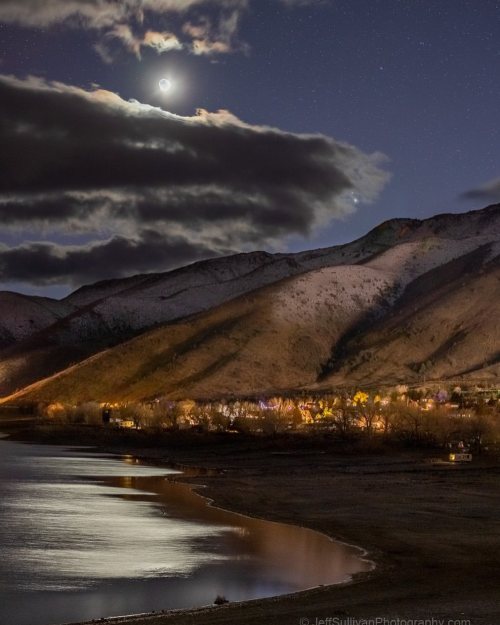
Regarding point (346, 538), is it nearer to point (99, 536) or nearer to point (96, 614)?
point (99, 536)

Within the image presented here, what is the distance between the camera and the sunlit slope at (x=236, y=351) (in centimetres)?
16450

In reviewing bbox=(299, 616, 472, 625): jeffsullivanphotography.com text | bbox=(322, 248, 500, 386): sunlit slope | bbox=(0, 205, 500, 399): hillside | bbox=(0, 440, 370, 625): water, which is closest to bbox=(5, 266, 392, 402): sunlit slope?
bbox=(0, 205, 500, 399): hillside

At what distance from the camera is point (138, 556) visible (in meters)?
29.1

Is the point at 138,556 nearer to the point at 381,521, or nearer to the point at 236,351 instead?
the point at 381,521

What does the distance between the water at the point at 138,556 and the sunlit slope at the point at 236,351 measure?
4494 inches

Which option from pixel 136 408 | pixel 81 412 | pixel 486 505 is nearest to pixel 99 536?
pixel 486 505

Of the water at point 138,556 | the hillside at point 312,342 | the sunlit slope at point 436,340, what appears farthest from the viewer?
the hillside at point 312,342

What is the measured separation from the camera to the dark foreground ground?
66.2 ft

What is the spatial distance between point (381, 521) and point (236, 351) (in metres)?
132

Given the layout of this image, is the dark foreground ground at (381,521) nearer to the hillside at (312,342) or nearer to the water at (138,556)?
the water at (138,556)

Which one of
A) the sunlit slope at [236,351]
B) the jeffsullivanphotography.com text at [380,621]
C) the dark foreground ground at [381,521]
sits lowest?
the jeffsullivanphotography.com text at [380,621]

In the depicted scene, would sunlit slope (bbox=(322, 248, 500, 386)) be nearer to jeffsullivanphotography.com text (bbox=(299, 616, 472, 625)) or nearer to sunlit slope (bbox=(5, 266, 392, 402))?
sunlit slope (bbox=(5, 266, 392, 402))

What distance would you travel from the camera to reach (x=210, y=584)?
24797 millimetres

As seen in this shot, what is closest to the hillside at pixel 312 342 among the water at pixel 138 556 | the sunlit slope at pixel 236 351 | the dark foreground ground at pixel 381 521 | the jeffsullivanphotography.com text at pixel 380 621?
the sunlit slope at pixel 236 351
